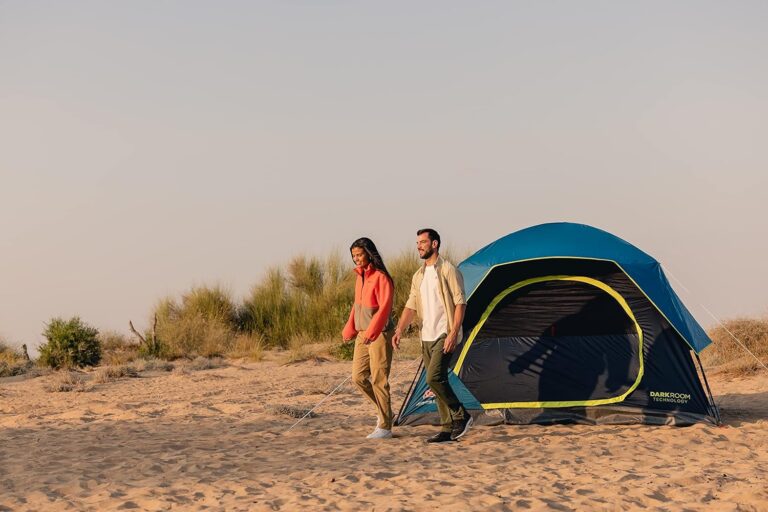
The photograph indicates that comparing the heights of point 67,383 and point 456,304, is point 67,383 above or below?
below

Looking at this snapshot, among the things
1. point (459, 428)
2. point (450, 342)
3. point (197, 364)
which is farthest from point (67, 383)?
point (450, 342)

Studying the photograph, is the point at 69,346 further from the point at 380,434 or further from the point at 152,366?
the point at 380,434

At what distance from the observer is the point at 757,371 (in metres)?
15.7

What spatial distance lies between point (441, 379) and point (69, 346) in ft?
40.6

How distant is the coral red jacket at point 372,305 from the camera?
30.5 ft

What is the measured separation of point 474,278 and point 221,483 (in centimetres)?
376

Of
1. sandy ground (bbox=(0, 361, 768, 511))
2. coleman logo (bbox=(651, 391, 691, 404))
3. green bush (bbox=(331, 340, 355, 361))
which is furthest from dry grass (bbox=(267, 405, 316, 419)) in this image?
green bush (bbox=(331, 340, 355, 361))

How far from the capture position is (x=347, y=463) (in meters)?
8.53

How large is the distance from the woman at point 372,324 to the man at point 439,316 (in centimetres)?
18

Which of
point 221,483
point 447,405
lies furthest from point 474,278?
point 221,483

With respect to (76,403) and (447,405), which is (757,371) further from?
(76,403)

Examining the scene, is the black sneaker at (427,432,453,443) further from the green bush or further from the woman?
the green bush

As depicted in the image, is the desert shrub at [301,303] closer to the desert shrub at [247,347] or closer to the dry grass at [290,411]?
the desert shrub at [247,347]

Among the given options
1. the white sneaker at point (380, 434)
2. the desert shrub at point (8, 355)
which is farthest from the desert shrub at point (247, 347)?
the white sneaker at point (380, 434)
